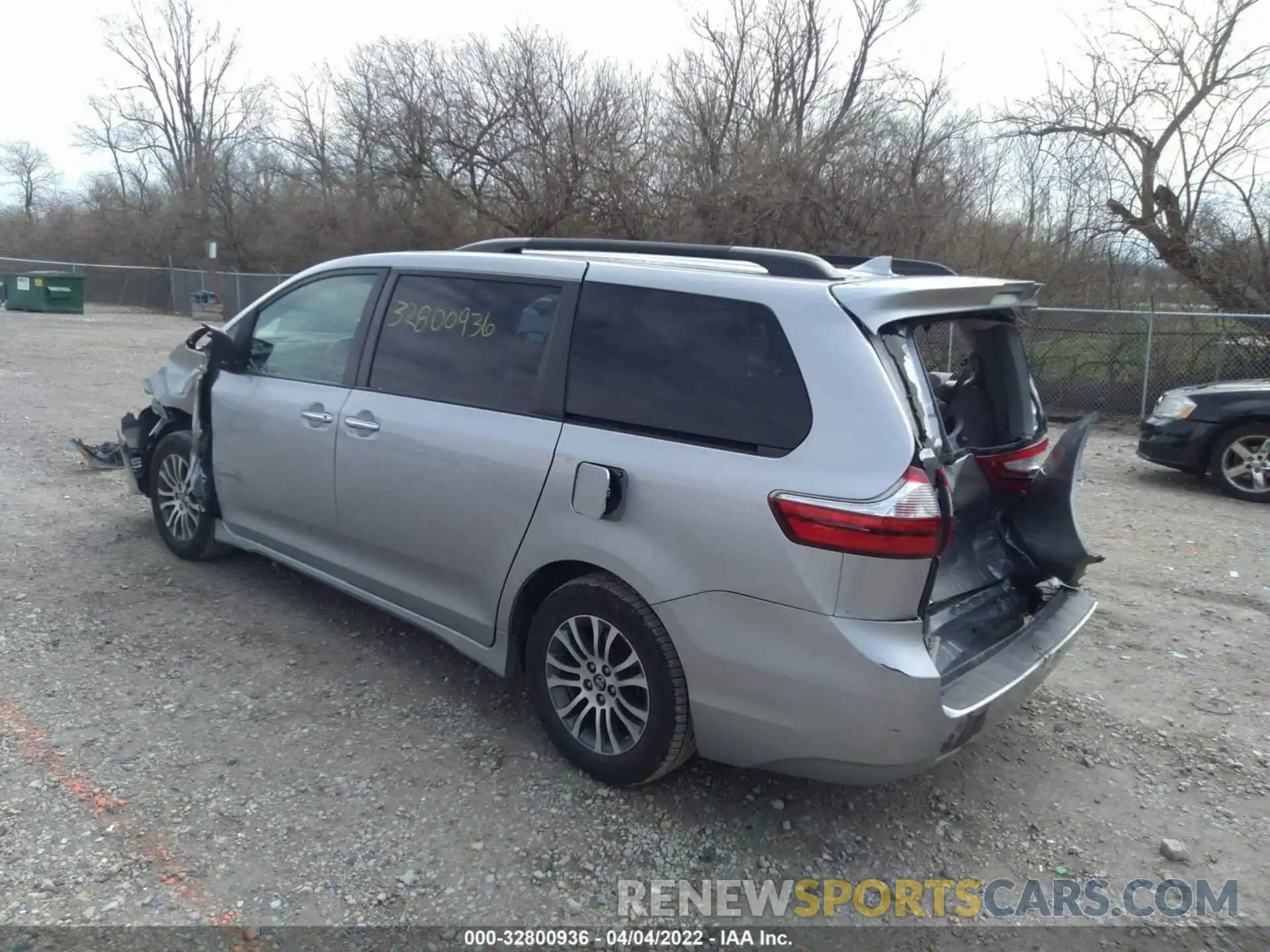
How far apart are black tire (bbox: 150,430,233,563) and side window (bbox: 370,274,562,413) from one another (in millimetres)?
1717

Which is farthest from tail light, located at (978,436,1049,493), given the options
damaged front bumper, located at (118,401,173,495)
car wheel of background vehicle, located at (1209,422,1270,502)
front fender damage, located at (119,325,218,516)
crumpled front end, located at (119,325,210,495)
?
car wheel of background vehicle, located at (1209,422,1270,502)

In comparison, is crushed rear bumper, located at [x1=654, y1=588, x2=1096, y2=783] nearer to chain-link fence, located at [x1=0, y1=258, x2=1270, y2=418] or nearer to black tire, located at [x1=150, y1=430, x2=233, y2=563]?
black tire, located at [x1=150, y1=430, x2=233, y2=563]

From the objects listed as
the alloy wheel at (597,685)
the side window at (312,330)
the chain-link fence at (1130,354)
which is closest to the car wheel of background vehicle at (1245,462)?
the chain-link fence at (1130,354)

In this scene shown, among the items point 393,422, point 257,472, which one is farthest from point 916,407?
point 257,472

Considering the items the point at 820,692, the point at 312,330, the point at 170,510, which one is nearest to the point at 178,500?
the point at 170,510

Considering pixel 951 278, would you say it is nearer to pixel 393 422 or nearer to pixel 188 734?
pixel 393 422

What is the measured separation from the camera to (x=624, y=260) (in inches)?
143

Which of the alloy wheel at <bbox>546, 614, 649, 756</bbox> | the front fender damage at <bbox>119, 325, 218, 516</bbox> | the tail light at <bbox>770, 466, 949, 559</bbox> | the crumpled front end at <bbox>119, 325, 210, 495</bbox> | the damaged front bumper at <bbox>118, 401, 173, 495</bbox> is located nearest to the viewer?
the tail light at <bbox>770, 466, 949, 559</bbox>

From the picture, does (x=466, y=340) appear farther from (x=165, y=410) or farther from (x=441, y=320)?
(x=165, y=410)

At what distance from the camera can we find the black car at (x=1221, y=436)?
823 cm

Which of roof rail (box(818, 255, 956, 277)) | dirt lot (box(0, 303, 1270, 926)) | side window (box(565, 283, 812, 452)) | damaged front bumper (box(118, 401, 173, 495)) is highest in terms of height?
roof rail (box(818, 255, 956, 277))

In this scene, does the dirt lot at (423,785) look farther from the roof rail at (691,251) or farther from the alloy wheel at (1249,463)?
the alloy wheel at (1249,463)

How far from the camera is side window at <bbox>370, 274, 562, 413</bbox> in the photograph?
11.9 ft

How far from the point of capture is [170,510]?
5504mm
